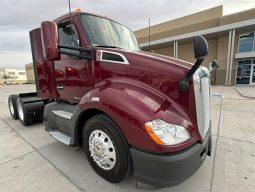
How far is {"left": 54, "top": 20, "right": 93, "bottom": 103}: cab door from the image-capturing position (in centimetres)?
277

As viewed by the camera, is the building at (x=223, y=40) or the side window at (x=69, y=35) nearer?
the side window at (x=69, y=35)

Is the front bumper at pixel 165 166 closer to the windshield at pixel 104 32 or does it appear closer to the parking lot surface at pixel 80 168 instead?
the parking lot surface at pixel 80 168

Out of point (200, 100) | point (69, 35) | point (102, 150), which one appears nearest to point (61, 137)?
point (102, 150)

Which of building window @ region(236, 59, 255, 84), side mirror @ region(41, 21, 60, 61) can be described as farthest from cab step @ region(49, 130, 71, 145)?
building window @ region(236, 59, 255, 84)

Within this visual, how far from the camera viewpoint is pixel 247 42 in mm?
17438

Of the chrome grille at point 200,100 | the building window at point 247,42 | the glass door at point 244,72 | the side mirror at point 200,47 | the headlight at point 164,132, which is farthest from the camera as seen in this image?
the glass door at point 244,72

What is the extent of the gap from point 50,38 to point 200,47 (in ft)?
6.61

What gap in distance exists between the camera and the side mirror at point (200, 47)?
164cm

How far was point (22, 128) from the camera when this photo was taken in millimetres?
4840

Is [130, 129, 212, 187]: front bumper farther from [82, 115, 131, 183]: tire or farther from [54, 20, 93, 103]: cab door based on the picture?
[54, 20, 93, 103]: cab door

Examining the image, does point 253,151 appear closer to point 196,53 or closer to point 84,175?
point 196,53

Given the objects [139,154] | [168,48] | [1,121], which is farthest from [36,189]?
[168,48]

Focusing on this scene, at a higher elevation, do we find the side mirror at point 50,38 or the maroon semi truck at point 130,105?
the side mirror at point 50,38

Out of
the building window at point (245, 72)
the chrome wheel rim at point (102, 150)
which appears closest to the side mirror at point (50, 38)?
the chrome wheel rim at point (102, 150)
